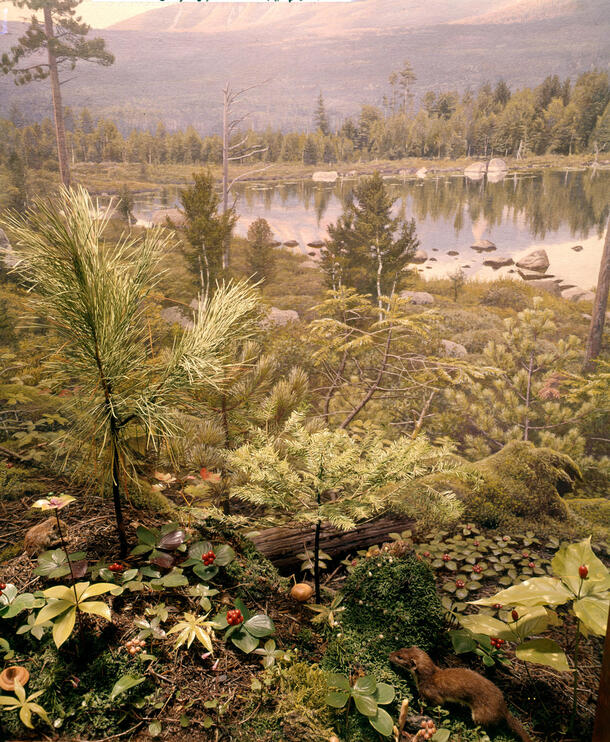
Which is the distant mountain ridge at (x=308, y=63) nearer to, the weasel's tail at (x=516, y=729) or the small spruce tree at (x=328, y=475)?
the small spruce tree at (x=328, y=475)

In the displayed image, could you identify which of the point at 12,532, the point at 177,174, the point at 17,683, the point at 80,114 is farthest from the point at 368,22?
the point at 17,683

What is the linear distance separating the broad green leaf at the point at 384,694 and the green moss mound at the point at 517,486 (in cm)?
154

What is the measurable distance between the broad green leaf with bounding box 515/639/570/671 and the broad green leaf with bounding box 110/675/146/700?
1.67 meters

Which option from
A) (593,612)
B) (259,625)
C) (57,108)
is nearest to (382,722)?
(259,625)

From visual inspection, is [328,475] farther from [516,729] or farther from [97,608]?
[516,729]

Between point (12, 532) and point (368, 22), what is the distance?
4598mm

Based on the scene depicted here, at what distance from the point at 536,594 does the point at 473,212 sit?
289cm

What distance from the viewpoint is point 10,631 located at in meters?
2.10

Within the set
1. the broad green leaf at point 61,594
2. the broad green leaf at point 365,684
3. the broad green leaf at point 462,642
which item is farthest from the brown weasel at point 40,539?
the broad green leaf at point 462,642

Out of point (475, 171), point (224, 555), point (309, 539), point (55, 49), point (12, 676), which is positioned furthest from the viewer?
point (475, 171)

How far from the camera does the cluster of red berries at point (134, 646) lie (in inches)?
79.2

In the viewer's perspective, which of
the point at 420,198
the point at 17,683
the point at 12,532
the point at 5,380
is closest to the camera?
the point at 17,683

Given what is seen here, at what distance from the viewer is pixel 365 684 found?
6.98 feet

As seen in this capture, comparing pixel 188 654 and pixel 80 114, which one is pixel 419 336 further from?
pixel 80 114
